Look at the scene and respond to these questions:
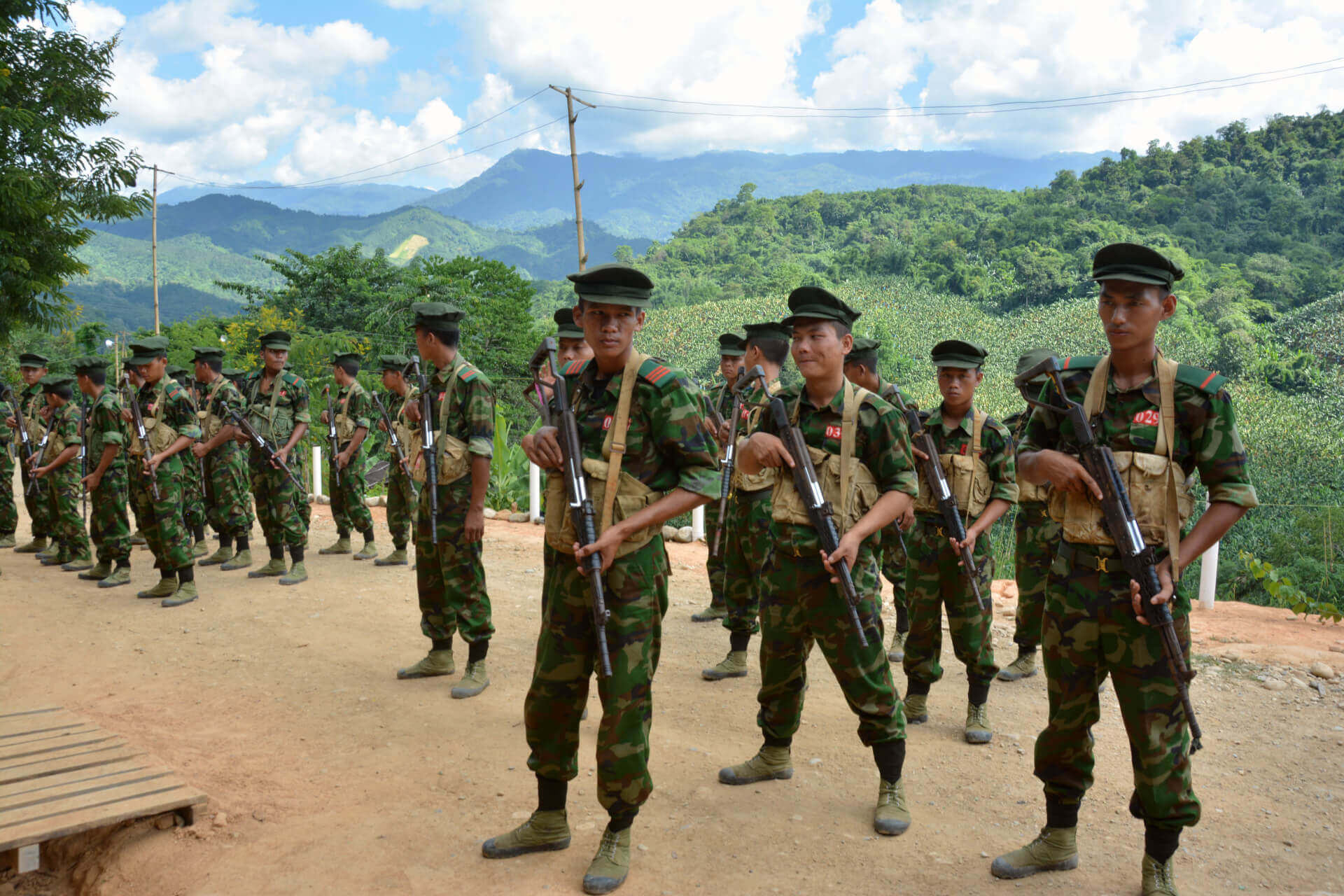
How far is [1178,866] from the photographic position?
11.9 ft

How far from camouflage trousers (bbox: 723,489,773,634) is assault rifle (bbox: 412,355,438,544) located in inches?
75.7

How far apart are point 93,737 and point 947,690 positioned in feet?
16.0

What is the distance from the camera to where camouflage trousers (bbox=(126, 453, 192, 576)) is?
7.72 m

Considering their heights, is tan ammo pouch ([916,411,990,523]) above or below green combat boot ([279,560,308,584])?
above

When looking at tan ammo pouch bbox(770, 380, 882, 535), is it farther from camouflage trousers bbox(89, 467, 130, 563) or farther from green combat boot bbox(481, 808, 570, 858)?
camouflage trousers bbox(89, 467, 130, 563)

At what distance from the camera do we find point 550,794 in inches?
142

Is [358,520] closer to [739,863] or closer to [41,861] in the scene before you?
[41,861]

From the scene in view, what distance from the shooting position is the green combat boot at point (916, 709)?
5203 millimetres

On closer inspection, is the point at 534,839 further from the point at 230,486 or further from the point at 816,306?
the point at 230,486

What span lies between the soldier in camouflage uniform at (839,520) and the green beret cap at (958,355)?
4.88 ft

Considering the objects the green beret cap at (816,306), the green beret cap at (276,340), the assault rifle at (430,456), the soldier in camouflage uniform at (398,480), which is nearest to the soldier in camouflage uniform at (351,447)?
the soldier in camouflage uniform at (398,480)

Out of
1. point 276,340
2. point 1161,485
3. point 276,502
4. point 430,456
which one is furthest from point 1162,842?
point 276,340

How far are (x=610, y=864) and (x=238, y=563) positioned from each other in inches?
293

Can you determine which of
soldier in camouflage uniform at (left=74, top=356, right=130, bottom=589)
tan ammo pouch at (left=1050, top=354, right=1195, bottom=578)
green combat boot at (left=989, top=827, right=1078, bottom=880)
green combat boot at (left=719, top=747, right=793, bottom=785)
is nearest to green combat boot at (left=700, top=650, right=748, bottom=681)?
green combat boot at (left=719, top=747, right=793, bottom=785)
